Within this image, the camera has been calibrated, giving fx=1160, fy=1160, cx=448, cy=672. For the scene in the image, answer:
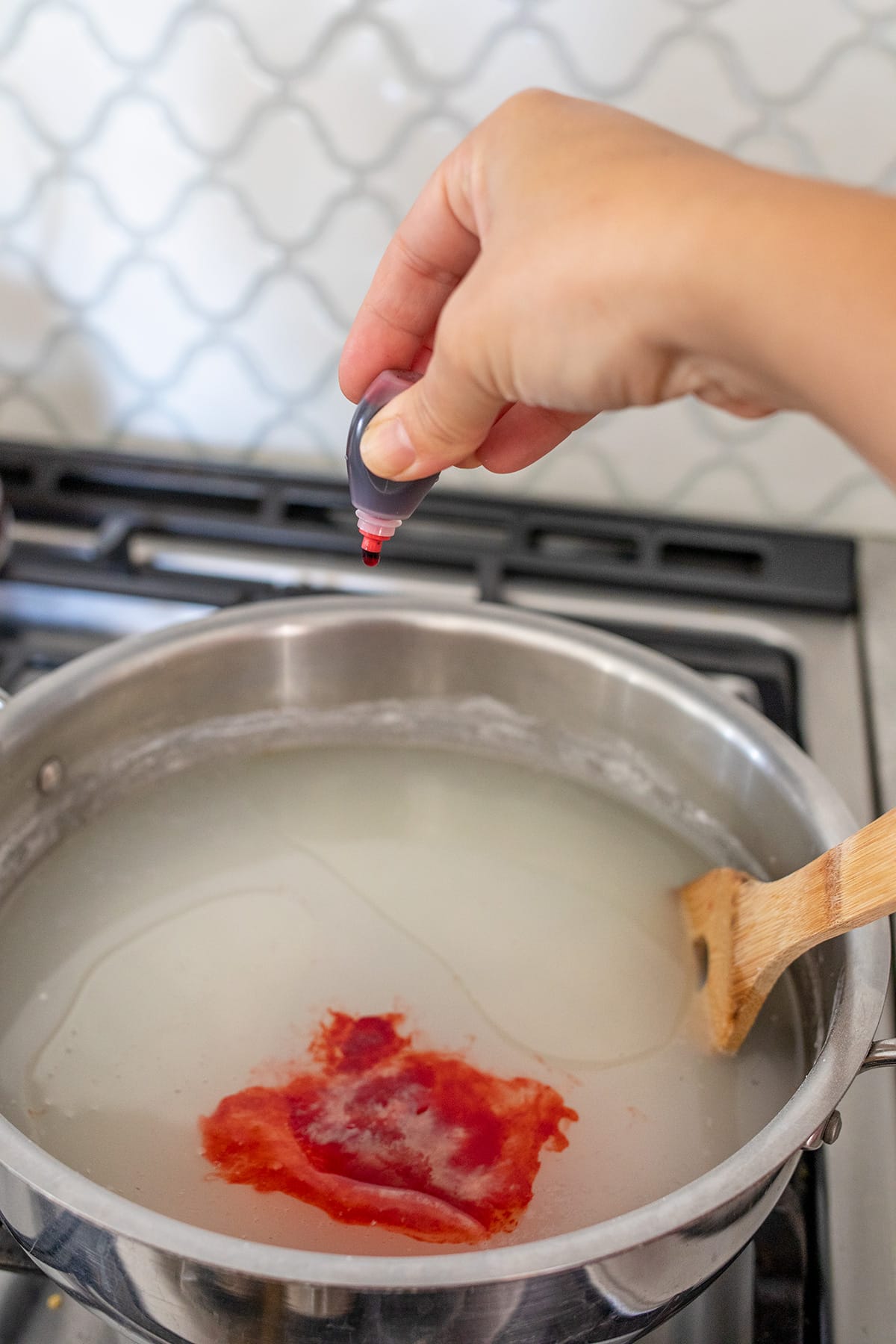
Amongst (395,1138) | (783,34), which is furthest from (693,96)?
(395,1138)

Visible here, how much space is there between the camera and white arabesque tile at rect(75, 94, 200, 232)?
769 millimetres

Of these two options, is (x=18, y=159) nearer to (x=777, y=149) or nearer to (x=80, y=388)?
(x=80, y=388)

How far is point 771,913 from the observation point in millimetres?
461

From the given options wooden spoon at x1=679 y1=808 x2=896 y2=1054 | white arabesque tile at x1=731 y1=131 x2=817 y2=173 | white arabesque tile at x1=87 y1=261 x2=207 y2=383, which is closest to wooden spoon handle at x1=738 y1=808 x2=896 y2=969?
wooden spoon at x1=679 y1=808 x2=896 y2=1054

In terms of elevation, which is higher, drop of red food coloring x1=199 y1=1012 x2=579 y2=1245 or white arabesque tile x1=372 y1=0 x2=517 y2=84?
white arabesque tile x1=372 y1=0 x2=517 y2=84

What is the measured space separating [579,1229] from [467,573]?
49cm

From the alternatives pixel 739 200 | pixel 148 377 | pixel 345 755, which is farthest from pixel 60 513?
pixel 739 200

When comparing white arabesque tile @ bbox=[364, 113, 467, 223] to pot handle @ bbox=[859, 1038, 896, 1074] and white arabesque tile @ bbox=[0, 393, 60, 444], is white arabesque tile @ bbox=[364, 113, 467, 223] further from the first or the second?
pot handle @ bbox=[859, 1038, 896, 1074]

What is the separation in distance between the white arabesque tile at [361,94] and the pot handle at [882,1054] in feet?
2.02

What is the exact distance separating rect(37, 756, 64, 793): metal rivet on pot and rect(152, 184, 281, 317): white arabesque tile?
0.40m

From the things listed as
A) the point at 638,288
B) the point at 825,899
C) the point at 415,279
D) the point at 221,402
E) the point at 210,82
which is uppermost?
the point at 210,82

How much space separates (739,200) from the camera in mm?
299

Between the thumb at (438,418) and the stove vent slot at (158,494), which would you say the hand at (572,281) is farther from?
the stove vent slot at (158,494)

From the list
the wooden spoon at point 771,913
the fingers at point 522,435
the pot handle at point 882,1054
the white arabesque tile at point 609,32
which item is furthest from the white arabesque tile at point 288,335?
the pot handle at point 882,1054
